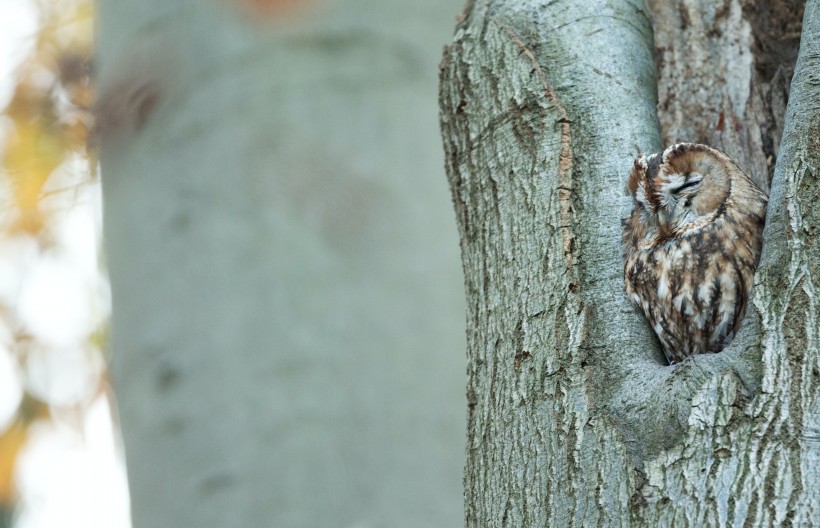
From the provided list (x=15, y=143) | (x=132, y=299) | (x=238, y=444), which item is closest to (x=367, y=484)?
(x=238, y=444)

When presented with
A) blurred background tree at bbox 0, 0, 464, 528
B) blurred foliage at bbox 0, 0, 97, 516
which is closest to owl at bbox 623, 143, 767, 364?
blurred background tree at bbox 0, 0, 464, 528

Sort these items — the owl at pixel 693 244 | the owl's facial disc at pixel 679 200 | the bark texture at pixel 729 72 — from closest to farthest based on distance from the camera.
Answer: the owl at pixel 693 244, the owl's facial disc at pixel 679 200, the bark texture at pixel 729 72

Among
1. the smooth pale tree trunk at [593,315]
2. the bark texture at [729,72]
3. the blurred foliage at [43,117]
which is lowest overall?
the smooth pale tree trunk at [593,315]

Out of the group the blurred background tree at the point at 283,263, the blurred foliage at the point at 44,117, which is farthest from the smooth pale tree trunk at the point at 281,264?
the blurred foliage at the point at 44,117

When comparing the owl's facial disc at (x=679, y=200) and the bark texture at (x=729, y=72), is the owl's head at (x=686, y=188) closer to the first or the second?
the owl's facial disc at (x=679, y=200)

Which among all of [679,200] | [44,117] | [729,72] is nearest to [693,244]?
[679,200]

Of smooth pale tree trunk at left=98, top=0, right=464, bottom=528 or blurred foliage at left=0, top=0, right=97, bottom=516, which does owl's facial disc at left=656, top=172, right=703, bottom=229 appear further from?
blurred foliage at left=0, top=0, right=97, bottom=516

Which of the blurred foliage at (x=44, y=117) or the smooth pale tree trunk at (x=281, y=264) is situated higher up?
the blurred foliage at (x=44, y=117)
